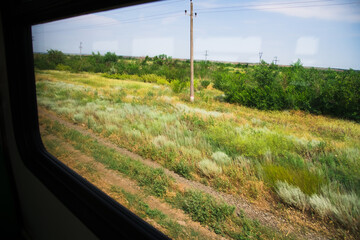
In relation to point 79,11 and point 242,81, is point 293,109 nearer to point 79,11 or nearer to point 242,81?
point 242,81

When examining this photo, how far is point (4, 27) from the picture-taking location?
1.96 metres

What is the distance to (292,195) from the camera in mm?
1241

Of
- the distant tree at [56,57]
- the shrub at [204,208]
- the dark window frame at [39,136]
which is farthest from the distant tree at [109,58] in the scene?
the shrub at [204,208]

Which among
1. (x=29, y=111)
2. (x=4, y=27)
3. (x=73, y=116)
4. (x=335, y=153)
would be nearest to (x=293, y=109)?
(x=335, y=153)

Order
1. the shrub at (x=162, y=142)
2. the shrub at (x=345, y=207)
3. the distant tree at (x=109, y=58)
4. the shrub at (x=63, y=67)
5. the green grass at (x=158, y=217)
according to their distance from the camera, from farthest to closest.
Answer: the shrub at (x=63, y=67) → the distant tree at (x=109, y=58) → the shrub at (x=162, y=142) → the green grass at (x=158, y=217) → the shrub at (x=345, y=207)

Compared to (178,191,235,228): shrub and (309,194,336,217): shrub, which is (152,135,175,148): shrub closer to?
(178,191,235,228): shrub

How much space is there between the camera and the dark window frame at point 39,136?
1.11 meters

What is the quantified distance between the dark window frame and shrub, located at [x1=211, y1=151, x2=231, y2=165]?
884 mm

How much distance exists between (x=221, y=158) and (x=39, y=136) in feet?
6.24

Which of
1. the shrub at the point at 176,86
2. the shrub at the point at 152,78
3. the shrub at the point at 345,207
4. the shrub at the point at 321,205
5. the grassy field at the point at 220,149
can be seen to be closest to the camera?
the shrub at the point at 345,207

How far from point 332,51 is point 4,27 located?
2532mm

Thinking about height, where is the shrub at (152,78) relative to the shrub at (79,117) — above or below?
above

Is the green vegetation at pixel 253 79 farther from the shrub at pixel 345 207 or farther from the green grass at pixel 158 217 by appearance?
the green grass at pixel 158 217

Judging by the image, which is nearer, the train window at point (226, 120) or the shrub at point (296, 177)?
the train window at point (226, 120)
